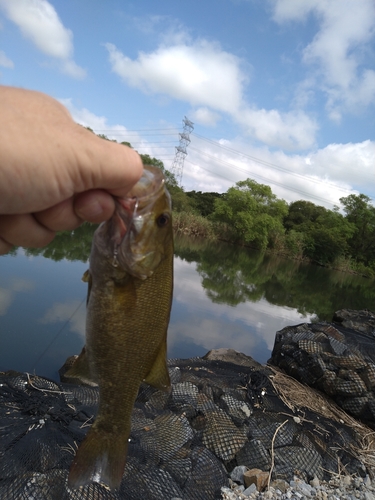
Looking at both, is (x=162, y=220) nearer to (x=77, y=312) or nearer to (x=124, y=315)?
(x=124, y=315)

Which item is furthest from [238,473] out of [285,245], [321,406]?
[285,245]

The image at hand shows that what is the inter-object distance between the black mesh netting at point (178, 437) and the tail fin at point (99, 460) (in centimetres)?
100

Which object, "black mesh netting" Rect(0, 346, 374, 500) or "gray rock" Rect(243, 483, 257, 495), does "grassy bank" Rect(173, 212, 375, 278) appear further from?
"gray rock" Rect(243, 483, 257, 495)

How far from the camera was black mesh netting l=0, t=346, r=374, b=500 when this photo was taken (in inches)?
116

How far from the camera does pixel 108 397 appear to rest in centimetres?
210

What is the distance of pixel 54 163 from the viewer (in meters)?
1.51

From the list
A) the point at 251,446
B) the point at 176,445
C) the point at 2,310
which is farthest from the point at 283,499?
the point at 2,310

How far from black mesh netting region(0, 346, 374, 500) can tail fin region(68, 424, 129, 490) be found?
3.27ft

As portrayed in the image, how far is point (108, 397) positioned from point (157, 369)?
12.3 inches

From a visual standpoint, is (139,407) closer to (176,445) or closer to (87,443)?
(176,445)

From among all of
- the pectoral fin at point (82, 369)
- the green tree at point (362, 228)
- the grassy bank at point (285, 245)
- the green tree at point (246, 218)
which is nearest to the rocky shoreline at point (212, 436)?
the pectoral fin at point (82, 369)

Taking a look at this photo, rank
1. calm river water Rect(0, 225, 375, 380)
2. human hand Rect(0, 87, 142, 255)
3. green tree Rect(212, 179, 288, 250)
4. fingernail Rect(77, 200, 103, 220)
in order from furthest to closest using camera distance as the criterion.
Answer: green tree Rect(212, 179, 288, 250)
calm river water Rect(0, 225, 375, 380)
fingernail Rect(77, 200, 103, 220)
human hand Rect(0, 87, 142, 255)

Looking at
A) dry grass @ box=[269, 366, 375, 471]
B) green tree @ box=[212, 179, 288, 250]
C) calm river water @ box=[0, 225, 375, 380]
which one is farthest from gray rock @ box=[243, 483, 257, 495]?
green tree @ box=[212, 179, 288, 250]

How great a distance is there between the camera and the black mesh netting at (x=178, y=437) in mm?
2945
